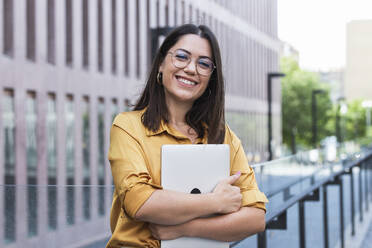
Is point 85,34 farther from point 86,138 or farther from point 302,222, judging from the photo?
point 302,222

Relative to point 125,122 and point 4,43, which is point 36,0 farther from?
point 125,122

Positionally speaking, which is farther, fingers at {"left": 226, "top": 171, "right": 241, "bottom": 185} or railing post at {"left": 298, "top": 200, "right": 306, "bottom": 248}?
railing post at {"left": 298, "top": 200, "right": 306, "bottom": 248}

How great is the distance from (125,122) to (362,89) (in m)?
81.4

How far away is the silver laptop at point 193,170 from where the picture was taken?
1.99m

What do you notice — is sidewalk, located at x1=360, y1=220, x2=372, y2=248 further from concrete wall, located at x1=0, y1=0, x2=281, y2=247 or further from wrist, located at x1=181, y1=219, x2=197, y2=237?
wrist, located at x1=181, y1=219, x2=197, y2=237

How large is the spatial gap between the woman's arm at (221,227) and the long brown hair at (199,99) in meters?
0.28

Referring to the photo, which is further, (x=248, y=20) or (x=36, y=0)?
(x=248, y=20)

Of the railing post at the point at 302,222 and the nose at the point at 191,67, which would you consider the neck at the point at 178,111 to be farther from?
the railing post at the point at 302,222

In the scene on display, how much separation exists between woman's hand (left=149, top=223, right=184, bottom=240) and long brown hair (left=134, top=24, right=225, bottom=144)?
1.16ft

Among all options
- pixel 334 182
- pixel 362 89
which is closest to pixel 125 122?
pixel 334 182

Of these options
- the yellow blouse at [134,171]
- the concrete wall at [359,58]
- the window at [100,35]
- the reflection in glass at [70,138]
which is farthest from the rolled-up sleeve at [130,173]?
the concrete wall at [359,58]

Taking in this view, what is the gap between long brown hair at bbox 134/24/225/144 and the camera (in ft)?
7.12

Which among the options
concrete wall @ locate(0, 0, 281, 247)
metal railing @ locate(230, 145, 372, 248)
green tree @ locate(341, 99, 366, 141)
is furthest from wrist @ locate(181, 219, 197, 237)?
green tree @ locate(341, 99, 366, 141)

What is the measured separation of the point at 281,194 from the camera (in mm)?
4168
